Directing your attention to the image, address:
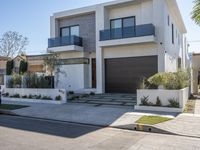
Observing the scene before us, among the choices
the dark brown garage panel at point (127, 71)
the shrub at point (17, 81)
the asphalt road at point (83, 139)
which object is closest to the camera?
the asphalt road at point (83, 139)

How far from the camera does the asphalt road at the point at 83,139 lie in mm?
6961

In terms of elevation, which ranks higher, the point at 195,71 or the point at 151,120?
the point at 195,71

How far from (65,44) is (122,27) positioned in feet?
18.2

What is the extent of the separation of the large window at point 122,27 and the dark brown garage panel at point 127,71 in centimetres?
211

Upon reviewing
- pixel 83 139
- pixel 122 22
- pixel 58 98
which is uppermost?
pixel 122 22

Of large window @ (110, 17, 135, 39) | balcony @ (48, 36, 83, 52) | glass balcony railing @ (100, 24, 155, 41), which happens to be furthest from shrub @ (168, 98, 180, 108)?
balcony @ (48, 36, 83, 52)

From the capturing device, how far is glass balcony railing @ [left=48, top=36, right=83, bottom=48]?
69.5ft

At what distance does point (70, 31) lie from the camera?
23.0 meters

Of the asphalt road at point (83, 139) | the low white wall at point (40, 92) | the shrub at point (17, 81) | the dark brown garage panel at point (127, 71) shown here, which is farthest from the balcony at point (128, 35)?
the asphalt road at point (83, 139)

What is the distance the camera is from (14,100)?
62.0 ft

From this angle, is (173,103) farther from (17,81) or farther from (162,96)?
(17,81)

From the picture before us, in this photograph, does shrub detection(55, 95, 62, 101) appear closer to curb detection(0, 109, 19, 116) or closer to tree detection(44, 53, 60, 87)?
tree detection(44, 53, 60, 87)

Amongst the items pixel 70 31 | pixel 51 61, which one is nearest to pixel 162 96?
pixel 51 61

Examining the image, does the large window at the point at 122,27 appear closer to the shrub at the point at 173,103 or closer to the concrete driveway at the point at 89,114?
the concrete driveway at the point at 89,114
